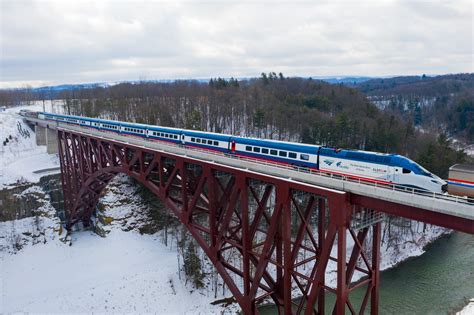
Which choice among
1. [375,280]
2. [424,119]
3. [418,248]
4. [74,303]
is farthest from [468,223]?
[424,119]

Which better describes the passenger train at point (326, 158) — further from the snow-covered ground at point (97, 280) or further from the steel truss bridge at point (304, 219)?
the snow-covered ground at point (97, 280)

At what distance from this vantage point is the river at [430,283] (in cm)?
3112

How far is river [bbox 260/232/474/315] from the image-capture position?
3112 cm

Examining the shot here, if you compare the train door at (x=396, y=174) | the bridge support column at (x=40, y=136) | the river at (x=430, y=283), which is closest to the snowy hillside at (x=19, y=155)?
the bridge support column at (x=40, y=136)

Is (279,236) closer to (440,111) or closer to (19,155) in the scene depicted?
(19,155)

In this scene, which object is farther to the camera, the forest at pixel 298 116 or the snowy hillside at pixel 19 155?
the forest at pixel 298 116

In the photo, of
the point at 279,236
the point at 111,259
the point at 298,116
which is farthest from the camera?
the point at 298,116

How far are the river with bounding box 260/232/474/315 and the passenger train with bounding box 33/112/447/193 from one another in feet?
57.4

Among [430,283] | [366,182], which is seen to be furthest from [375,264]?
[430,283]

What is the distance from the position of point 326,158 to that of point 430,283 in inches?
1018

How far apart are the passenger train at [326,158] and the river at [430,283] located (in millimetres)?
17480

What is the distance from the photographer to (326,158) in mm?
17969

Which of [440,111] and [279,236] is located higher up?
[440,111]

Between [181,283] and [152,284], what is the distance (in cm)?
281
